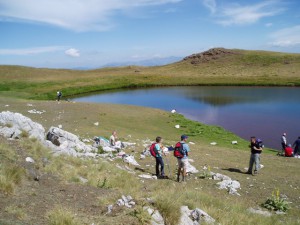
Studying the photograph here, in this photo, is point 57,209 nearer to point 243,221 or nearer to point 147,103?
point 243,221

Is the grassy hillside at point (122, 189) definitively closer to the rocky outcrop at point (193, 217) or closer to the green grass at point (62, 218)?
the green grass at point (62, 218)

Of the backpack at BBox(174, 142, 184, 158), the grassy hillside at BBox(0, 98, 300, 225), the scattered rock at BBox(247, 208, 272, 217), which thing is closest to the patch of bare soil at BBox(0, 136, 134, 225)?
the grassy hillside at BBox(0, 98, 300, 225)

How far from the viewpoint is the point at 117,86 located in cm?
9562

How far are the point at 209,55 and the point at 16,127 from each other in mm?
141583

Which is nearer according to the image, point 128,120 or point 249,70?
point 128,120

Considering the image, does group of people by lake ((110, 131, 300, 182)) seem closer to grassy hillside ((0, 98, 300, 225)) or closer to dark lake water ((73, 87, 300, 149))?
grassy hillside ((0, 98, 300, 225))

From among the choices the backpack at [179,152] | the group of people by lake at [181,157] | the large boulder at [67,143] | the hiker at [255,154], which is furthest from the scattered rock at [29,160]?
the hiker at [255,154]

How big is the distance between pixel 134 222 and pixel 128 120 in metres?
29.7

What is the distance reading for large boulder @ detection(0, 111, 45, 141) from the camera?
17.5 m

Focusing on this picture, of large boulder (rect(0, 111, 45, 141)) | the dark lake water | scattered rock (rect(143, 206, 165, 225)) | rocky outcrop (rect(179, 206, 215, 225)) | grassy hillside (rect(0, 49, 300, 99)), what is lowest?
the dark lake water

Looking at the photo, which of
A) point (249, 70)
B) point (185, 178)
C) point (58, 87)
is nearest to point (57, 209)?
point (185, 178)

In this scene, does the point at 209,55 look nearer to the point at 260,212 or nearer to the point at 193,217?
the point at 260,212

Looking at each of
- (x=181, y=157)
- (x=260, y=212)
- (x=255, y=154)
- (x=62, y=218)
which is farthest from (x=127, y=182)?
(x=255, y=154)

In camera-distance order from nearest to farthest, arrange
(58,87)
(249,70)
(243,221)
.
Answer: (243,221), (58,87), (249,70)
